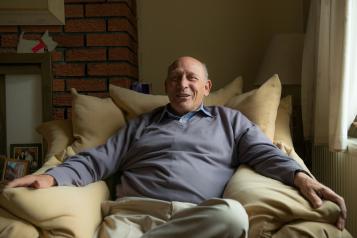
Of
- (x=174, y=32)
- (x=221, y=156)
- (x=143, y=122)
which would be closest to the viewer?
(x=221, y=156)

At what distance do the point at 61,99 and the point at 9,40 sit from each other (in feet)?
1.60

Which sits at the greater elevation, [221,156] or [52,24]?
[52,24]

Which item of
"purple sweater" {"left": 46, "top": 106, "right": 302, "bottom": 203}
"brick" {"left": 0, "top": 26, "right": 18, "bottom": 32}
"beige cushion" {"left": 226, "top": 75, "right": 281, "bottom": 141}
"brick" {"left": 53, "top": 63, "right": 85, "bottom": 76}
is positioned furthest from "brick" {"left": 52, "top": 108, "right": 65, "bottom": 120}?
"beige cushion" {"left": 226, "top": 75, "right": 281, "bottom": 141}

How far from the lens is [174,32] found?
2660 millimetres

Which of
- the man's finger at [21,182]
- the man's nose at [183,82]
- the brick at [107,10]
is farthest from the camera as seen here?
the brick at [107,10]

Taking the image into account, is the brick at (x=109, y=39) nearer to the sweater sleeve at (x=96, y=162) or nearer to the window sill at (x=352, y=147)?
the sweater sleeve at (x=96, y=162)

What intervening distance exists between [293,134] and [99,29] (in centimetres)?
136

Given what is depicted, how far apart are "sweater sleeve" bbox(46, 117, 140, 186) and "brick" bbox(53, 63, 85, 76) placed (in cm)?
85

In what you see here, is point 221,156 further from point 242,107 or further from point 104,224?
point 104,224

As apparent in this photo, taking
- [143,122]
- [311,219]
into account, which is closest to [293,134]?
[143,122]

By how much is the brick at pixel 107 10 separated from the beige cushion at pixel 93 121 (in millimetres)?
716

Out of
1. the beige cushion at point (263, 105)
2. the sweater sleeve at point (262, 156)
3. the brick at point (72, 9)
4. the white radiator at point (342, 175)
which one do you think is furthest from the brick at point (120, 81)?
the white radiator at point (342, 175)

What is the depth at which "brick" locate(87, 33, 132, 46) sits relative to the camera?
95.3 inches

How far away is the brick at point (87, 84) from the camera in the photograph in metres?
2.47
